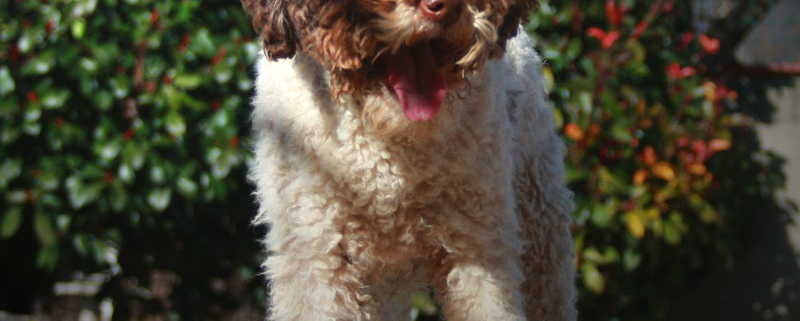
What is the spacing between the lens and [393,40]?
1668 mm

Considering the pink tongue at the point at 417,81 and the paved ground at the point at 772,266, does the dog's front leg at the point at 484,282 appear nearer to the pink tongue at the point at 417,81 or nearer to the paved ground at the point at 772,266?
the pink tongue at the point at 417,81

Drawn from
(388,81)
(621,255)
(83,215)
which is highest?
(388,81)

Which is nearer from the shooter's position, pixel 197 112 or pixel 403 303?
pixel 403 303

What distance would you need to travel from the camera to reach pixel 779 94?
437cm

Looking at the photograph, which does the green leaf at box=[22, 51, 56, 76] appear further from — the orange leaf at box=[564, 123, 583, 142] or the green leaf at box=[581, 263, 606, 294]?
the green leaf at box=[581, 263, 606, 294]

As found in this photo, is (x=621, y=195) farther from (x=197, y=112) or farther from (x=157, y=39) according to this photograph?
(x=157, y=39)

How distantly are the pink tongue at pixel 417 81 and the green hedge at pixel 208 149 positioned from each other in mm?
1496

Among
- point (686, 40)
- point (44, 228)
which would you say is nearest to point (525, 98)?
point (686, 40)

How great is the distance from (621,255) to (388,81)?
2.14 meters

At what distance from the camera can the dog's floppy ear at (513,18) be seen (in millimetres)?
1842

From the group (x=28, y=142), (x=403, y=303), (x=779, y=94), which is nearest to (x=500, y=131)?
(x=403, y=303)

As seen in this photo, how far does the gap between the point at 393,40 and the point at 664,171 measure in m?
2.14

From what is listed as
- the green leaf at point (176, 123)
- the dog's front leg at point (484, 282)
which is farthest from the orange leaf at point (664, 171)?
the green leaf at point (176, 123)

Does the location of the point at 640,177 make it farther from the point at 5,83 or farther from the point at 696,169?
the point at 5,83
